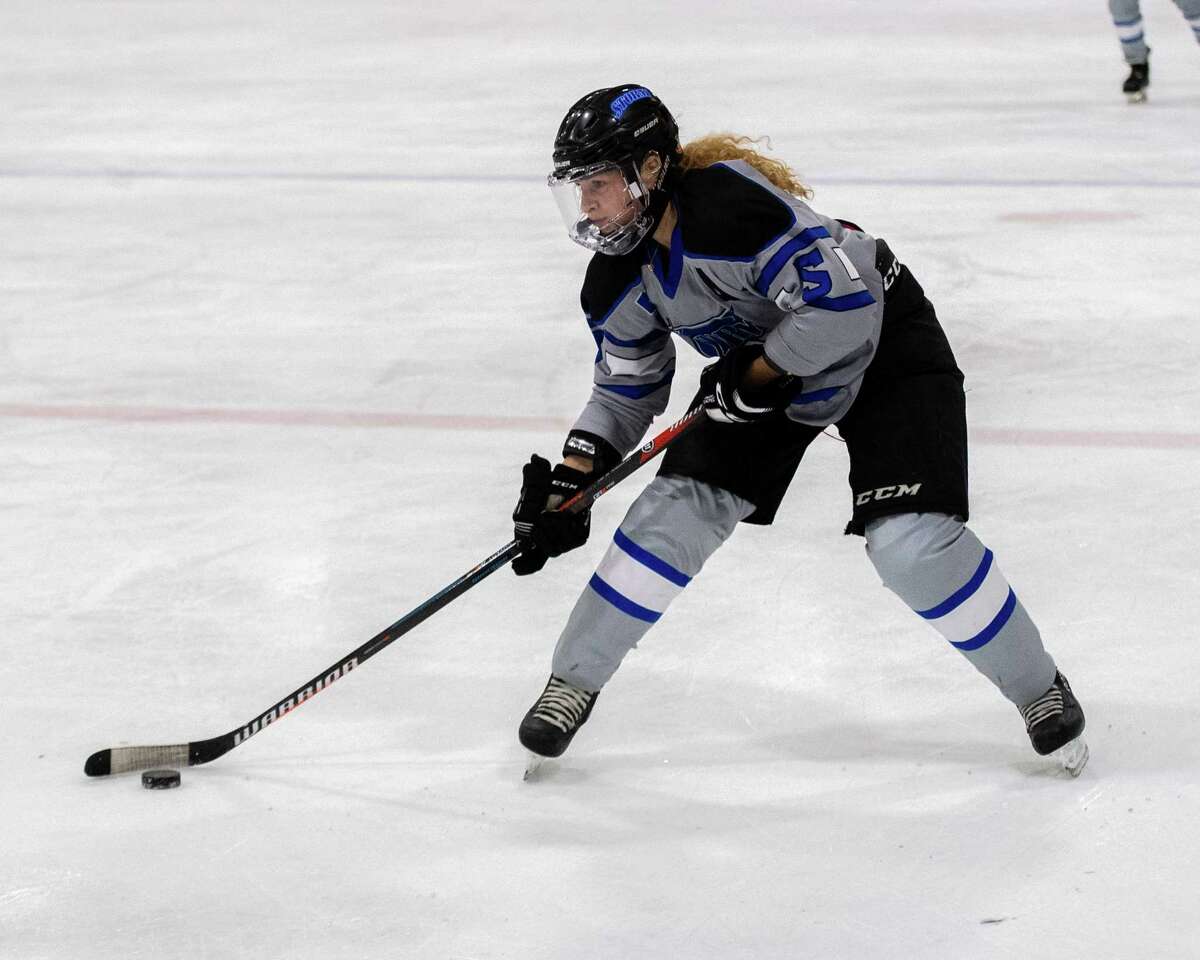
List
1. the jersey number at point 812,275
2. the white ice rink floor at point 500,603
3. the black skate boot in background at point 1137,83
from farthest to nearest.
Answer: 1. the black skate boot in background at point 1137,83
2. the jersey number at point 812,275
3. the white ice rink floor at point 500,603

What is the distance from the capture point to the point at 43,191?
6.11 metres

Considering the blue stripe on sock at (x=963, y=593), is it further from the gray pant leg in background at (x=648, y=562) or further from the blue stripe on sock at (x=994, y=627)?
the gray pant leg in background at (x=648, y=562)

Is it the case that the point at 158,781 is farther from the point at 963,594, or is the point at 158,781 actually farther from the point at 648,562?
the point at 963,594

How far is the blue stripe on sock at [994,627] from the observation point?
2.19 metres

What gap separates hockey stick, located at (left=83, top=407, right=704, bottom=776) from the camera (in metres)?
2.27

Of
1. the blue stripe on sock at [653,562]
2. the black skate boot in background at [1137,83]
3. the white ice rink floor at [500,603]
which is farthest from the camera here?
the black skate boot in background at [1137,83]

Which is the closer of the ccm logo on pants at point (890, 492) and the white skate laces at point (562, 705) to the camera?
the ccm logo on pants at point (890, 492)

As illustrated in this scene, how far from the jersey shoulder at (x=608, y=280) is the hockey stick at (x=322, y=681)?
0.18 metres

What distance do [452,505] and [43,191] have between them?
347cm

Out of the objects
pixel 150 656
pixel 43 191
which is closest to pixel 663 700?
pixel 150 656

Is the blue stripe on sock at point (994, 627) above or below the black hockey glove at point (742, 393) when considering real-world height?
below

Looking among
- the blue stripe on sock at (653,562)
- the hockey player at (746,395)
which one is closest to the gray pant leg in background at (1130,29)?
the hockey player at (746,395)

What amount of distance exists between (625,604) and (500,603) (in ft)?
2.10

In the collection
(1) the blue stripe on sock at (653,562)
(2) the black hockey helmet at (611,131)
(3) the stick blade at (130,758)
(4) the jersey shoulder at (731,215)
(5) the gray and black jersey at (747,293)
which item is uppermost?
(2) the black hockey helmet at (611,131)
